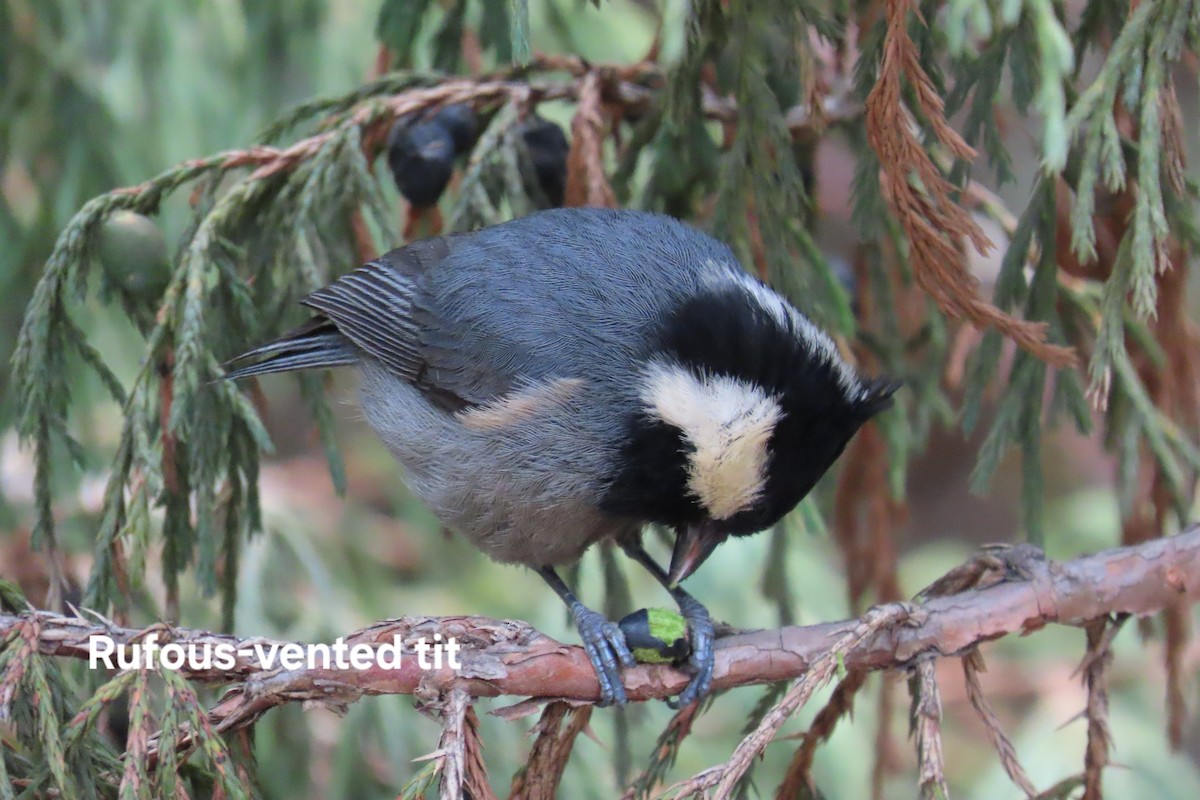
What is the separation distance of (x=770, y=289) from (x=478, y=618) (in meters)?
0.90

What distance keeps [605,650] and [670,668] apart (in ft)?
0.38

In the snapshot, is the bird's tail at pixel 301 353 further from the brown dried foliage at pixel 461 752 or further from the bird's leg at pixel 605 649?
the brown dried foliage at pixel 461 752

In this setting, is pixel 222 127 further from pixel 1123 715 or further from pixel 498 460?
pixel 1123 715

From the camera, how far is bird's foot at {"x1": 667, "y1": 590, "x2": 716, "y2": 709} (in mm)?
1911

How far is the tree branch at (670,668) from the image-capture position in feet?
5.39

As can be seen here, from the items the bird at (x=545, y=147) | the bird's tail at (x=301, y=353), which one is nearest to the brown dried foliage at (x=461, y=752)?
the bird's tail at (x=301, y=353)

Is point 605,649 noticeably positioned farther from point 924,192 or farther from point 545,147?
point 545,147

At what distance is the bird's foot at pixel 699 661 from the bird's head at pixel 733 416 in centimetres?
15

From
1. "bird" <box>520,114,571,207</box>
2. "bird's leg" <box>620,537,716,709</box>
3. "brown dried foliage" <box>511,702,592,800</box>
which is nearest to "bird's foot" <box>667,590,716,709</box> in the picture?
"bird's leg" <box>620,537,716,709</box>

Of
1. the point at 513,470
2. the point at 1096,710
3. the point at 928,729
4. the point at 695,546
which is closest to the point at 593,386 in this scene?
the point at 513,470

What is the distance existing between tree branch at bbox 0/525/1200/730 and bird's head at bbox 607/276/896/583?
0.80 ft

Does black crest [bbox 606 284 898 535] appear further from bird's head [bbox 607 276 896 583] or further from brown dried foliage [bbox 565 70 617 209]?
brown dried foliage [bbox 565 70 617 209]

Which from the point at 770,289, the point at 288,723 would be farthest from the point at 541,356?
the point at 288,723

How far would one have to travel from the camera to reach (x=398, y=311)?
2488 millimetres
